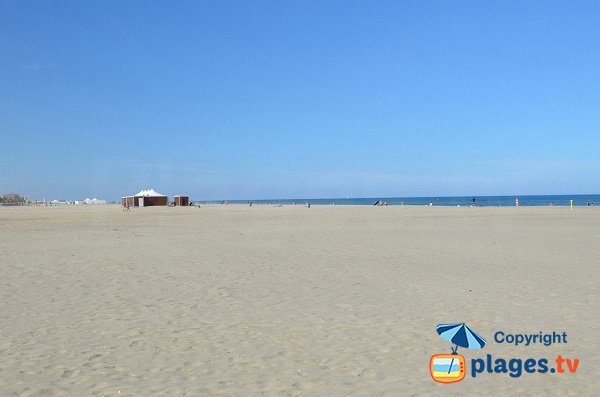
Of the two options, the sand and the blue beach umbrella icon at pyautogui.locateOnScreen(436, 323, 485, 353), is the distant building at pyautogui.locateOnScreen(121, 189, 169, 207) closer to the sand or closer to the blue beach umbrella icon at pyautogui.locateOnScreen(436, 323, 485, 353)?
the sand

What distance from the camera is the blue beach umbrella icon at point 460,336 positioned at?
18.8ft

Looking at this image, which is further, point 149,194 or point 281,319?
point 149,194

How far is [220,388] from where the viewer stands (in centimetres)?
447

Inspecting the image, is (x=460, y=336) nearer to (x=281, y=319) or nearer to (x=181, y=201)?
(x=281, y=319)

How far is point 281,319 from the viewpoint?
6828mm

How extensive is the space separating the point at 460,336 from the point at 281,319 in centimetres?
Result: 231

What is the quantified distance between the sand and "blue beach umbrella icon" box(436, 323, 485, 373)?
12 centimetres

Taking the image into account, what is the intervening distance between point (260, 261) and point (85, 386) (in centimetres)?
786

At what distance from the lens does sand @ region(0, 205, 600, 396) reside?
4.64m

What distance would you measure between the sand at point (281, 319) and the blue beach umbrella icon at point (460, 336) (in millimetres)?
119

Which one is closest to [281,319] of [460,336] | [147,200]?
[460,336]

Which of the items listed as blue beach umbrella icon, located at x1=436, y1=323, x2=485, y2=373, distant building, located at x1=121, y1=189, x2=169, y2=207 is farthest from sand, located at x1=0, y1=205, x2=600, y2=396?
distant building, located at x1=121, y1=189, x2=169, y2=207

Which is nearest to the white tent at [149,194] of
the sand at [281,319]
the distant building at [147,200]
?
the distant building at [147,200]

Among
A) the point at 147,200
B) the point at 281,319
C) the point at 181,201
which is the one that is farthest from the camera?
the point at 181,201
